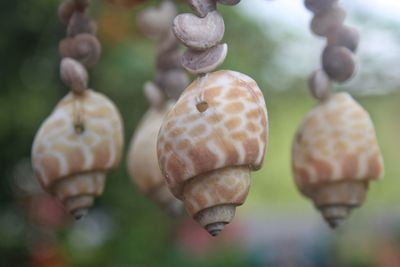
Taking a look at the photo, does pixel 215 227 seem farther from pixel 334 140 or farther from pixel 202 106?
pixel 334 140

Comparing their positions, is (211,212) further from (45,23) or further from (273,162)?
(273,162)

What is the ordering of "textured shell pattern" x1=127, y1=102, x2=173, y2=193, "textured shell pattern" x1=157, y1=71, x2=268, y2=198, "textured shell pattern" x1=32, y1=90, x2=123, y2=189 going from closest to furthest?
"textured shell pattern" x1=157, y1=71, x2=268, y2=198 < "textured shell pattern" x1=32, y1=90, x2=123, y2=189 < "textured shell pattern" x1=127, y1=102, x2=173, y2=193

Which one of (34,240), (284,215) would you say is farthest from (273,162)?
(34,240)

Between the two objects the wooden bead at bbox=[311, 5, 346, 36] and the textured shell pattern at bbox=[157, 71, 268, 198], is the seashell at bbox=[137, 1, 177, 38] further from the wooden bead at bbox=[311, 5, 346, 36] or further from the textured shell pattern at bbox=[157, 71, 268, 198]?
the textured shell pattern at bbox=[157, 71, 268, 198]

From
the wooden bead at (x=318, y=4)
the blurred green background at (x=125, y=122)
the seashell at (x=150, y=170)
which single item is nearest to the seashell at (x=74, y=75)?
the seashell at (x=150, y=170)

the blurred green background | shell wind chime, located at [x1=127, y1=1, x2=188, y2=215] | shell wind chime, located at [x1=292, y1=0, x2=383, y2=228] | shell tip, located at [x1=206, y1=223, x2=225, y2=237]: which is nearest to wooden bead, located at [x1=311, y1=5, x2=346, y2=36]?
shell wind chime, located at [x1=292, y1=0, x2=383, y2=228]

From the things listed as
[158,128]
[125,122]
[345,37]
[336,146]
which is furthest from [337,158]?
[125,122]
